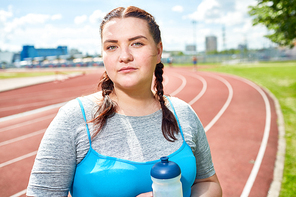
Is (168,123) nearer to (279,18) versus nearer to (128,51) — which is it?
(128,51)

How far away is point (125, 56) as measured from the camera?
133cm

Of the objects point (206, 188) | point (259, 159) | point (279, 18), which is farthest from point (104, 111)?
point (279, 18)

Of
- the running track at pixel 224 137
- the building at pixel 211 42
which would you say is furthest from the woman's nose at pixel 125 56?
the building at pixel 211 42

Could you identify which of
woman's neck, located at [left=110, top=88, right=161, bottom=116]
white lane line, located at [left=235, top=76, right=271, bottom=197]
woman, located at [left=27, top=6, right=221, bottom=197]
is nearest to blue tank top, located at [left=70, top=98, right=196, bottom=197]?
woman, located at [left=27, top=6, right=221, bottom=197]

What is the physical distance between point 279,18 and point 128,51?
12119 mm

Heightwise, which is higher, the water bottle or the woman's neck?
the woman's neck

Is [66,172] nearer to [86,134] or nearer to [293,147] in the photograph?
[86,134]

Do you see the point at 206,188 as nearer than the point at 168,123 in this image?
No

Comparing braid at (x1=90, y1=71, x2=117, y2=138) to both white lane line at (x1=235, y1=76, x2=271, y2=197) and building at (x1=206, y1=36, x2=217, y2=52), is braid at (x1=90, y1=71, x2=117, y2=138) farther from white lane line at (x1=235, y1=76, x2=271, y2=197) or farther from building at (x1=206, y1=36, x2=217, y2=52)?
building at (x1=206, y1=36, x2=217, y2=52)

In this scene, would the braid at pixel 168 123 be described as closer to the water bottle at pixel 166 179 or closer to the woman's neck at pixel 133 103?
the woman's neck at pixel 133 103

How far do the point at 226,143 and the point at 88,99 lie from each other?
5.80 meters

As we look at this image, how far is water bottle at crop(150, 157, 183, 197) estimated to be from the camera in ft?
3.54

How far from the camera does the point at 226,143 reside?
654 cm

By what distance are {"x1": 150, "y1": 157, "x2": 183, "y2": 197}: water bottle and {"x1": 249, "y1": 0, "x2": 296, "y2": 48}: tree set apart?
1110 cm
